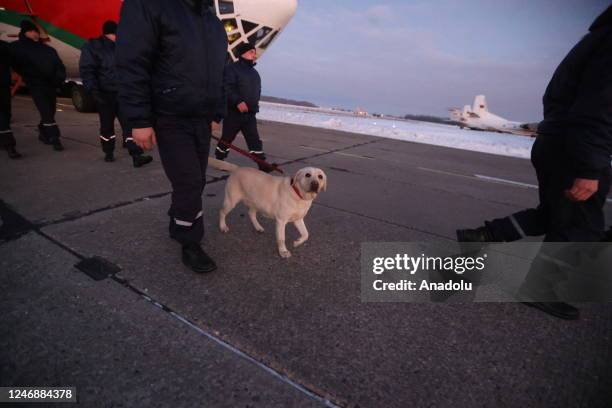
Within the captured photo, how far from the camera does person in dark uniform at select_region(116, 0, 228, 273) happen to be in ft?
6.73

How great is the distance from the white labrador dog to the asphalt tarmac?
0.28 m

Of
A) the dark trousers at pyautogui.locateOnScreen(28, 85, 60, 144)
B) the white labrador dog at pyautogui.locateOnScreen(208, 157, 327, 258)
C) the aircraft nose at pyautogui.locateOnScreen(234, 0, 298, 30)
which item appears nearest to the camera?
the white labrador dog at pyautogui.locateOnScreen(208, 157, 327, 258)

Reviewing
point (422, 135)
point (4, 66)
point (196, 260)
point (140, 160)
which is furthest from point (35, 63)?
point (422, 135)

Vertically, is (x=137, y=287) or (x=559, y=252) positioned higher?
(x=559, y=252)

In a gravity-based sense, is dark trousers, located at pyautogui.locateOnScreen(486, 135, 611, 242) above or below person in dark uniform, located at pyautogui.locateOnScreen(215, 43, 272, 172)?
below

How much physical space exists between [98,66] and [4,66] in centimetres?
141

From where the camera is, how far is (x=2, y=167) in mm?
4438

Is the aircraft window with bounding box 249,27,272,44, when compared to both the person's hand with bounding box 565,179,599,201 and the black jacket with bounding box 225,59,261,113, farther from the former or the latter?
the person's hand with bounding box 565,179,599,201

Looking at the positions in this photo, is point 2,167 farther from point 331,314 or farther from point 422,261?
point 422,261

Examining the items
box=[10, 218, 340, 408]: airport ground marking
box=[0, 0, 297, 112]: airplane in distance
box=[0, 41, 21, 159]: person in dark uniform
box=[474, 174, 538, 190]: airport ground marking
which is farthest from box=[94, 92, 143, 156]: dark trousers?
box=[474, 174, 538, 190]: airport ground marking

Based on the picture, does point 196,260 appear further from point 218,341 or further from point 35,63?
point 35,63

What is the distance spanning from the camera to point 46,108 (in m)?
5.59

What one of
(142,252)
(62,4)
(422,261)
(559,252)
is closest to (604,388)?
(559,252)

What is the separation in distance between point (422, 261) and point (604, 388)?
4.71ft
